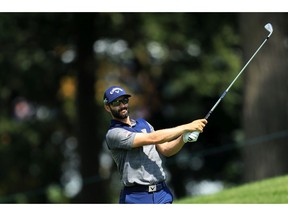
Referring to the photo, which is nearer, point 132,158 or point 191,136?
point 191,136

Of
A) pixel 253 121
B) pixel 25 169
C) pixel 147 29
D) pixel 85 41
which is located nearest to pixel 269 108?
pixel 253 121

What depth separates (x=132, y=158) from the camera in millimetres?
8008

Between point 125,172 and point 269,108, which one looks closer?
point 125,172

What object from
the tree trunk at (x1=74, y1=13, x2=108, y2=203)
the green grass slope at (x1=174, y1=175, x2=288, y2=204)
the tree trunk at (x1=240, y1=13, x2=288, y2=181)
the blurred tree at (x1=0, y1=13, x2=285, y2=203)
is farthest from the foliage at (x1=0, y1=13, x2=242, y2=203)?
the green grass slope at (x1=174, y1=175, x2=288, y2=204)

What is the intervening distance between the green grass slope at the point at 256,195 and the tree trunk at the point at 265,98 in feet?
14.9

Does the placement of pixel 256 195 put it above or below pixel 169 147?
below

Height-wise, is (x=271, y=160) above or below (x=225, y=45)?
below

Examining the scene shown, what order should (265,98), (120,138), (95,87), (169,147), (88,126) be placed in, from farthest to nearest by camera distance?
(95,87) → (88,126) → (265,98) → (169,147) → (120,138)

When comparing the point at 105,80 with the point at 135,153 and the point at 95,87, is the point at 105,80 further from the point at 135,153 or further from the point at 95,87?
the point at 135,153

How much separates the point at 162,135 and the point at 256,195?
3.23 metres

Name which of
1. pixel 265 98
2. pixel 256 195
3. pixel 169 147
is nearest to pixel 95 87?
pixel 265 98

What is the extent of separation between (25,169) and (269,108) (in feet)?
45.8
